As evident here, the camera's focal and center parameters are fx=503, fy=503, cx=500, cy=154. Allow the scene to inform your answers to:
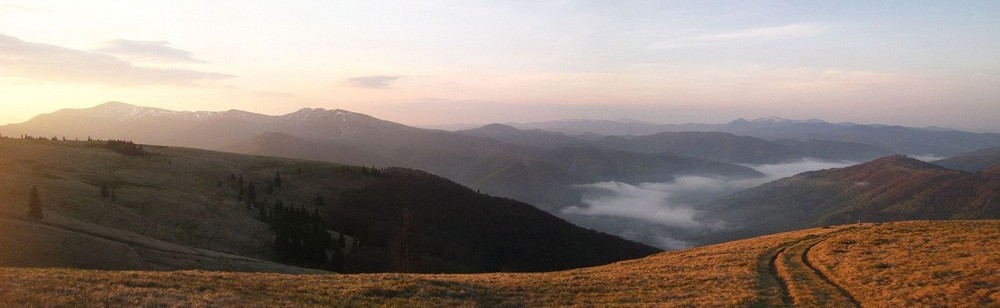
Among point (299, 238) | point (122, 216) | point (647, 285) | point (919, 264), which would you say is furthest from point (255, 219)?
point (919, 264)

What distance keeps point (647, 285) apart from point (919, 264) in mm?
19978

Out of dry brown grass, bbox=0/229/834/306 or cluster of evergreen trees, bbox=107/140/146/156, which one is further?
cluster of evergreen trees, bbox=107/140/146/156

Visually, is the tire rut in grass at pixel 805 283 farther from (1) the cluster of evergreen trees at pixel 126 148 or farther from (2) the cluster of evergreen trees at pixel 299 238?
A: (1) the cluster of evergreen trees at pixel 126 148

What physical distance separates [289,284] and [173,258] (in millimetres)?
22469

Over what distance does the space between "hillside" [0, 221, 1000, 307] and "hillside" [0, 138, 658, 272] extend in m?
18.0

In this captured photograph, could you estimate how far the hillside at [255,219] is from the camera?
46594 millimetres

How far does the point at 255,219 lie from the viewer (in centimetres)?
9031

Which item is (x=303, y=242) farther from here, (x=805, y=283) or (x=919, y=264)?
(x=919, y=264)

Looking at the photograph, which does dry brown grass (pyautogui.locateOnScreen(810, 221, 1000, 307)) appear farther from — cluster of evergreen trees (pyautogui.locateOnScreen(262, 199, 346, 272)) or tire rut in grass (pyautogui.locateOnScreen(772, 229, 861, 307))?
cluster of evergreen trees (pyautogui.locateOnScreen(262, 199, 346, 272))

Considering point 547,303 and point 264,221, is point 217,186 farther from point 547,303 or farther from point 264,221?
point 547,303

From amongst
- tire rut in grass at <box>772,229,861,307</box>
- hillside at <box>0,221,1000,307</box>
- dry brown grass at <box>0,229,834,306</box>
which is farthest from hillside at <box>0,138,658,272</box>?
tire rut in grass at <box>772,229,861,307</box>

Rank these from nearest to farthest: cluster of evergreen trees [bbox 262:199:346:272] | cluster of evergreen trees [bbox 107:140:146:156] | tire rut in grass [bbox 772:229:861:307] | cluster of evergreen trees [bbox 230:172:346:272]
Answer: tire rut in grass [bbox 772:229:861:307] < cluster of evergreen trees [bbox 262:199:346:272] < cluster of evergreen trees [bbox 230:172:346:272] < cluster of evergreen trees [bbox 107:140:146:156]

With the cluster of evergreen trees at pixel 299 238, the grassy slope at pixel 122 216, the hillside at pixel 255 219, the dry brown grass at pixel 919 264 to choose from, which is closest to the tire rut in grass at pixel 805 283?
the dry brown grass at pixel 919 264

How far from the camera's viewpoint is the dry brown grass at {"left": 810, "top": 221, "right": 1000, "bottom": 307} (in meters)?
28.6
